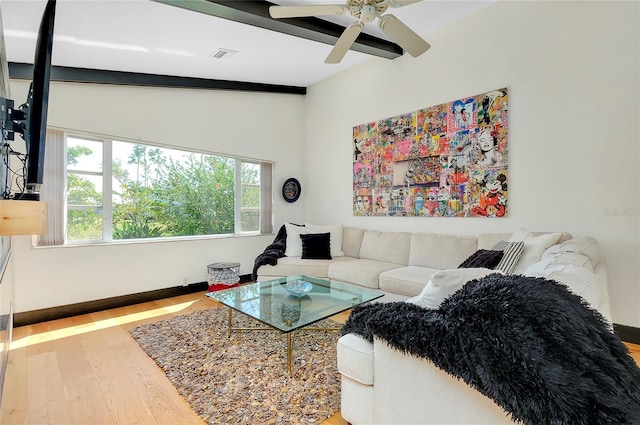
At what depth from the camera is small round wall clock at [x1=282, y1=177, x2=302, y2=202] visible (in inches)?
201

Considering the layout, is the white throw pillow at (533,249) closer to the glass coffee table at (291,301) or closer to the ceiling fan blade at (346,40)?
the glass coffee table at (291,301)

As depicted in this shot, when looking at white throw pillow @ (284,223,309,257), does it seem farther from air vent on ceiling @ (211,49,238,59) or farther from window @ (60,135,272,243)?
air vent on ceiling @ (211,49,238,59)

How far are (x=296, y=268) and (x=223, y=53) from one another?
8.49ft

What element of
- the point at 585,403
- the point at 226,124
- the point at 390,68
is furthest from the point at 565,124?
the point at 226,124

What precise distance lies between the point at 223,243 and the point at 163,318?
1.47 meters

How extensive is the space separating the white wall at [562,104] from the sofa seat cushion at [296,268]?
125cm

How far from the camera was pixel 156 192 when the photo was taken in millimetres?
4016

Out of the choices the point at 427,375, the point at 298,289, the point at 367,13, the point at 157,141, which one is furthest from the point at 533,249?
the point at 157,141

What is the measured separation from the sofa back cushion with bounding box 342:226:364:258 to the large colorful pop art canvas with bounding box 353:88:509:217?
29cm

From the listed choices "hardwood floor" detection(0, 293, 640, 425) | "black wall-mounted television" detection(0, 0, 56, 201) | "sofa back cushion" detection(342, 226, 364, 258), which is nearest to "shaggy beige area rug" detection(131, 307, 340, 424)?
"hardwood floor" detection(0, 293, 640, 425)

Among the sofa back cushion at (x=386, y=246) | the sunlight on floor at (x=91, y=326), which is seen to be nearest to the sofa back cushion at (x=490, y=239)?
the sofa back cushion at (x=386, y=246)

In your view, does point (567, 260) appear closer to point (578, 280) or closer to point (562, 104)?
point (578, 280)

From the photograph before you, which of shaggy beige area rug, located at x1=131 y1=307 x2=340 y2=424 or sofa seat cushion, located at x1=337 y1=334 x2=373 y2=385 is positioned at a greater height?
sofa seat cushion, located at x1=337 y1=334 x2=373 y2=385

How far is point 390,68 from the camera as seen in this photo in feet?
13.4
